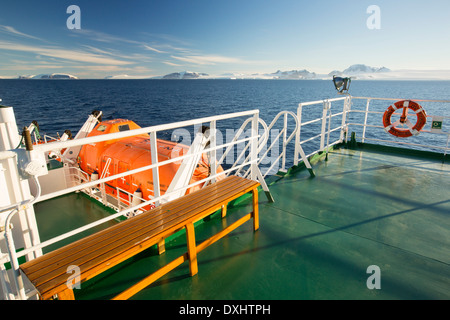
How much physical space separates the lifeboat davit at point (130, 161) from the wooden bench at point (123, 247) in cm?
470

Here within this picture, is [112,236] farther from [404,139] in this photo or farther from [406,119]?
[404,139]

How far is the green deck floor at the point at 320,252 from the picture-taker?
7.37 feet

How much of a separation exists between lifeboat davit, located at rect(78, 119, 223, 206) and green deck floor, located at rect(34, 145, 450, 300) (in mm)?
3876

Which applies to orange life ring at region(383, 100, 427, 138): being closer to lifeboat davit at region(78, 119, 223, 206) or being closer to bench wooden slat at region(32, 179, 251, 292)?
lifeboat davit at region(78, 119, 223, 206)

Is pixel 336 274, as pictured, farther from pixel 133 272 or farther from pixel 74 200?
pixel 74 200

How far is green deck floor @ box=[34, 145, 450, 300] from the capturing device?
2246 millimetres

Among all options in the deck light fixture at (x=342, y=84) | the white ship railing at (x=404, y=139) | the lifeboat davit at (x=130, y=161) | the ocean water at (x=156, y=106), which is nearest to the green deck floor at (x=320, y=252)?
the white ship railing at (x=404, y=139)

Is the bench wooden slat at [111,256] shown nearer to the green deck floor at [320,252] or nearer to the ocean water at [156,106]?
the green deck floor at [320,252]

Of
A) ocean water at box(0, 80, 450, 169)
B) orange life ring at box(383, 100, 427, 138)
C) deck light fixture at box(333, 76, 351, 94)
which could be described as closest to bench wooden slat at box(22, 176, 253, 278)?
deck light fixture at box(333, 76, 351, 94)

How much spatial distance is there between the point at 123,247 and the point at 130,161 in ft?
22.2

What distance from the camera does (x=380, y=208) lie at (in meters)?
3.68

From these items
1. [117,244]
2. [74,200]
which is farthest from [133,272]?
[74,200]

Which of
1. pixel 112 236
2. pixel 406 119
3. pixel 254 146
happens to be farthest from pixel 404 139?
pixel 112 236

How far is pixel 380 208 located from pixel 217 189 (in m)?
2.40
